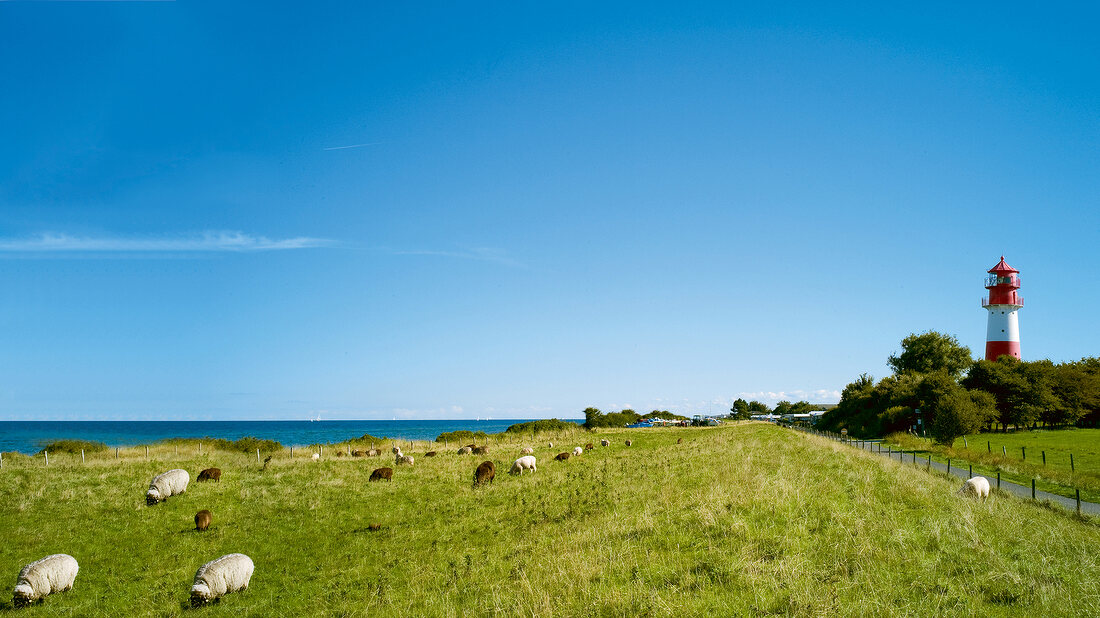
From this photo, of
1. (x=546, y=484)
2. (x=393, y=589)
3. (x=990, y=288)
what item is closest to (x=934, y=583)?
(x=393, y=589)

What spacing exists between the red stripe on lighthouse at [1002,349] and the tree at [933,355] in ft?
62.4

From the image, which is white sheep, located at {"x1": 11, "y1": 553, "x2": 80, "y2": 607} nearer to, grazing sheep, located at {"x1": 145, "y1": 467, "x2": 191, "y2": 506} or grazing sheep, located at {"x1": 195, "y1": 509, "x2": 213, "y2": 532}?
grazing sheep, located at {"x1": 195, "y1": 509, "x2": 213, "y2": 532}

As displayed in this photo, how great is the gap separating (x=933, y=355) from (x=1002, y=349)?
80.9ft

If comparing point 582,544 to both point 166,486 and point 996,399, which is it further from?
point 996,399

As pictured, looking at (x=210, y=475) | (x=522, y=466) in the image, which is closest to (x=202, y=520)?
(x=210, y=475)

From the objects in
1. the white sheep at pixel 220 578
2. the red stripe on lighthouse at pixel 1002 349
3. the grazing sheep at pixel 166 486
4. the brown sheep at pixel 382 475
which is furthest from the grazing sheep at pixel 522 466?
the red stripe on lighthouse at pixel 1002 349

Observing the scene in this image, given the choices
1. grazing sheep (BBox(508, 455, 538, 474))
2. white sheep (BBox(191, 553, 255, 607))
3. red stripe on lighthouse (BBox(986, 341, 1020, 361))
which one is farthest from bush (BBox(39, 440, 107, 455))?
red stripe on lighthouse (BBox(986, 341, 1020, 361))

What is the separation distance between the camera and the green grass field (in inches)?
447

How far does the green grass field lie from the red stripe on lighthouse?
2471 inches

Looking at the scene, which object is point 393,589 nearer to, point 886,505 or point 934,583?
point 934,583

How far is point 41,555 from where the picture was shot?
72.3 ft

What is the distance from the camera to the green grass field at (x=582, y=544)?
11352 millimetres

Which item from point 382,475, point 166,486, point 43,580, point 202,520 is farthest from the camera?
point 382,475

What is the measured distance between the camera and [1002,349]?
78.4 m
